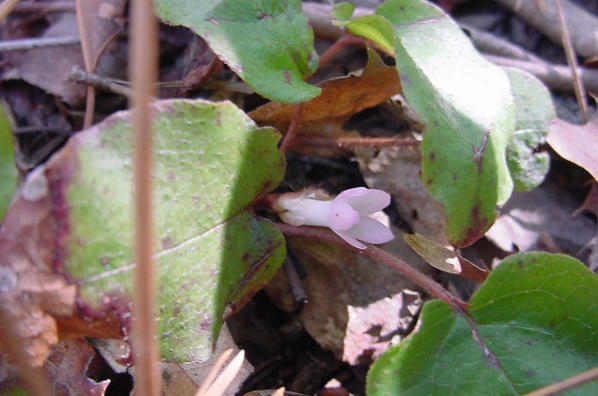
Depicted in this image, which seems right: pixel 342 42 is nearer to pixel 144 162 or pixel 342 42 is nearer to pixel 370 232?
pixel 370 232

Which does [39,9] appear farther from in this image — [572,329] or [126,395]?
[572,329]

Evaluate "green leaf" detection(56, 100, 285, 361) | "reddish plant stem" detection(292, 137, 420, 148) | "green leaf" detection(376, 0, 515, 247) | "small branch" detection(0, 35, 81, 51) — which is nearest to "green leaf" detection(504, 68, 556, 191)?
"green leaf" detection(376, 0, 515, 247)

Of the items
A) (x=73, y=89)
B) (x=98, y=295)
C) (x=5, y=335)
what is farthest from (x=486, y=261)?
(x=73, y=89)

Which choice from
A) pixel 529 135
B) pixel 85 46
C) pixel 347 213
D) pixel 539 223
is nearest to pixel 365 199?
pixel 347 213

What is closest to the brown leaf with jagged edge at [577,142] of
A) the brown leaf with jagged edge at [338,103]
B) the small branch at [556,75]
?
the small branch at [556,75]

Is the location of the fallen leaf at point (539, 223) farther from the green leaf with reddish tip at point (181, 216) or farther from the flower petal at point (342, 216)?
the green leaf with reddish tip at point (181, 216)
